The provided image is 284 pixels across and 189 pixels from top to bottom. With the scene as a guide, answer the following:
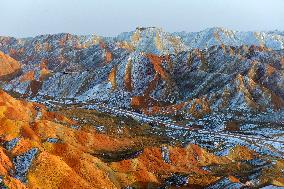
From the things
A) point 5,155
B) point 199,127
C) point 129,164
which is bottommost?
point 199,127

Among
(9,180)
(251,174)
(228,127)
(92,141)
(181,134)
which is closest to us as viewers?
(9,180)

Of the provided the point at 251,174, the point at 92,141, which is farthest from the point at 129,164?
the point at 251,174

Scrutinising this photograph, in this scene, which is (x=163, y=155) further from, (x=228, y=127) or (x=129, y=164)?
(x=228, y=127)

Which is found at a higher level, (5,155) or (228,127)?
(5,155)

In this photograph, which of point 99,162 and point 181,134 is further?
point 181,134

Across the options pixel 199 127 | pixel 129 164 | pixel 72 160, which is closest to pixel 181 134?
pixel 199 127

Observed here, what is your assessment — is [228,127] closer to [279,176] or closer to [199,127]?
[199,127]

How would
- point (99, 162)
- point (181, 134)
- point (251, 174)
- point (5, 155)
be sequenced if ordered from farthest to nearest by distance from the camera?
point (181, 134), point (251, 174), point (99, 162), point (5, 155)
